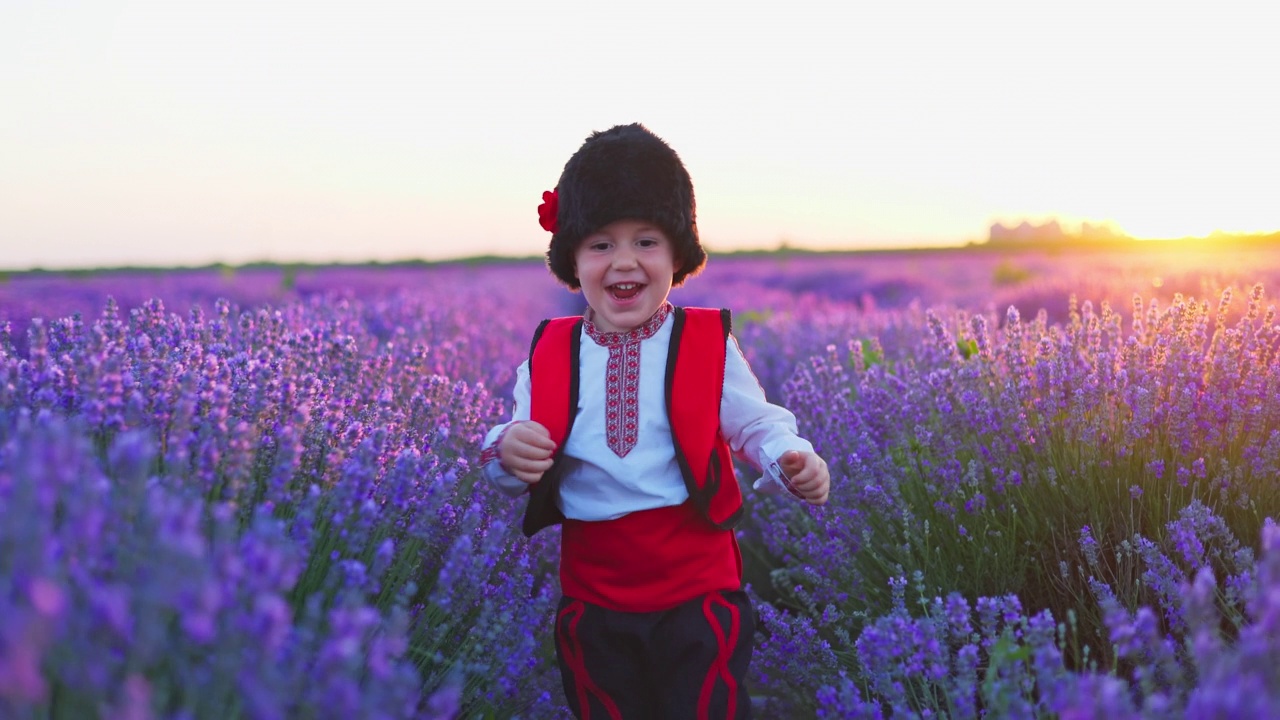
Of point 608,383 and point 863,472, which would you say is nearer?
point 608,383

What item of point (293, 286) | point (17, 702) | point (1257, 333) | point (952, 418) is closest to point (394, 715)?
point (17, 702)

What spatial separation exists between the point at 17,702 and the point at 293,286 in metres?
11.0

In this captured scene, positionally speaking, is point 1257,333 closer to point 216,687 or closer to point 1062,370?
point 1062,370

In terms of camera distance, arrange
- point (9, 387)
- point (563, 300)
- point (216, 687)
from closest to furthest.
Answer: point (216, 687)
point (9, 387)
point (563, 300)

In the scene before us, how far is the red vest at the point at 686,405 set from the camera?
6.57 ft

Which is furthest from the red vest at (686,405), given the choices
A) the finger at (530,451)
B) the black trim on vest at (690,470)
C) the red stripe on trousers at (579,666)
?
the red stripe on trousers at (579,666)

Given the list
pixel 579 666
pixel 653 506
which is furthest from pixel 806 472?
pixel 579 666

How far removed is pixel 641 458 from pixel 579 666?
1.54 ft

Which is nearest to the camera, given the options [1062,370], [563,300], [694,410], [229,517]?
[229,517]

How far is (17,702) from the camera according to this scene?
0.81 m

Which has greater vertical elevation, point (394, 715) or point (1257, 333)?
point (1257, 333)

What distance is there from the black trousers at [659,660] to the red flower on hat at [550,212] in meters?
0.84

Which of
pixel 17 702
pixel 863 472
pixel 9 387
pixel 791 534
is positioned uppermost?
pixel 9 387

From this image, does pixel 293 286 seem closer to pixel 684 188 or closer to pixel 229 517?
pixel 684 188
